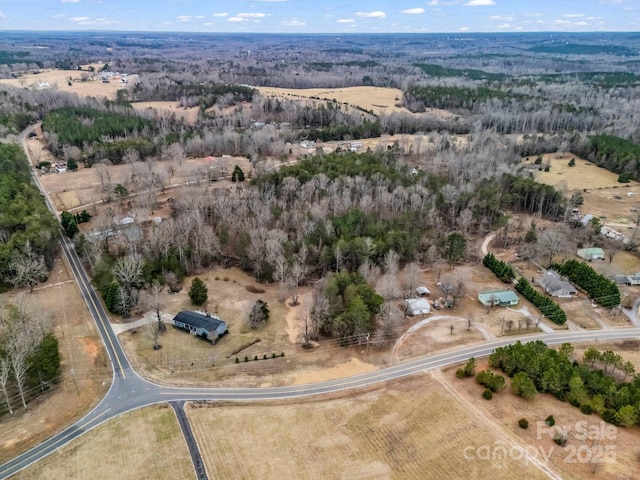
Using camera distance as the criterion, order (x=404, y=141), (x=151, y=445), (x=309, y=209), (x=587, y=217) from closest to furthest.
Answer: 1. (x=151, y=445)
2. (x=309, y=209)
3. (x=587, y=217)
4. (x=404, y=141)

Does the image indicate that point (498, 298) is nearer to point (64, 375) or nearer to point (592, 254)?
point (592, 254)

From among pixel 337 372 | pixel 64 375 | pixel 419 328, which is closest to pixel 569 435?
pixel 419 328

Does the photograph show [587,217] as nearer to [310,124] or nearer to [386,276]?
[386,276]

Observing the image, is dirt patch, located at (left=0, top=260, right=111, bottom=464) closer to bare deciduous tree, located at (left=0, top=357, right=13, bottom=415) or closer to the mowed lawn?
bare deciduous tree, located at (left=0, top=357, right=13, bottom=415)

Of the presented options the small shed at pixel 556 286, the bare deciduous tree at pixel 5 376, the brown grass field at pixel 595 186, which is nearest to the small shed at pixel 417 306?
the small shed at pixel 556 286

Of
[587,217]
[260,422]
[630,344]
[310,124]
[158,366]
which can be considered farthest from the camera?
[310,124]

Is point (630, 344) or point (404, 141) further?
point (404, 141)

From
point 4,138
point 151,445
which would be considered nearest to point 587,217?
point 151,445
